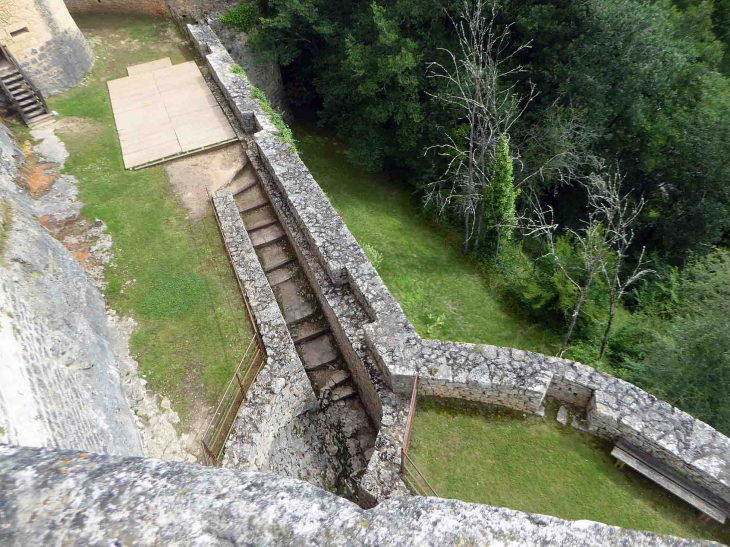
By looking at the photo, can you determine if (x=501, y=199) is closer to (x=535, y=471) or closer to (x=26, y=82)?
(x=535, y=471)

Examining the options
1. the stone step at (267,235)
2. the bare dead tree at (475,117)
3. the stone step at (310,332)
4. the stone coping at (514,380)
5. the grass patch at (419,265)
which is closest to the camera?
the stone coping at (514,380)

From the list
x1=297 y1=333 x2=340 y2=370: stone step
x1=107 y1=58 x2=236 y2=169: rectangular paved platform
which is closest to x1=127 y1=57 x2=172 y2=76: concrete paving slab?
x1=107 y1=58 x2=236 y2=169: rectangular paved platform

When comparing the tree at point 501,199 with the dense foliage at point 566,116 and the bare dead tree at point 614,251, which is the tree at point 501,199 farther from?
the bare dead tree at point 614,251

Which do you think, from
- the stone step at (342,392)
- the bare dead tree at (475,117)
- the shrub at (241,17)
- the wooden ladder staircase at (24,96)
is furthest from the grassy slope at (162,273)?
the bare dead tree at (475,117)

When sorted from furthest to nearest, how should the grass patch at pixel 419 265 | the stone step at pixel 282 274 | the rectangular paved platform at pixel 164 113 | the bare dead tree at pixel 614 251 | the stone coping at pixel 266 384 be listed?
1. the rectangular paved platform at pixel 164 113
2. the grass patch at pixel 419 265
3. the stone step at pixel 282 274
4. the bare dead tree at pixel 614 251
5. the stone coping at pixel 266 384

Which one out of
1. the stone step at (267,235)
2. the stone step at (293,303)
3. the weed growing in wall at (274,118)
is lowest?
the stone step at (293,303)

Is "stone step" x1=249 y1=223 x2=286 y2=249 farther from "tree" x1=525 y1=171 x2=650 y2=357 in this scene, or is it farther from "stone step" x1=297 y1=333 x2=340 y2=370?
"tree" x1=525 y1=171 x2=650 y2=357
